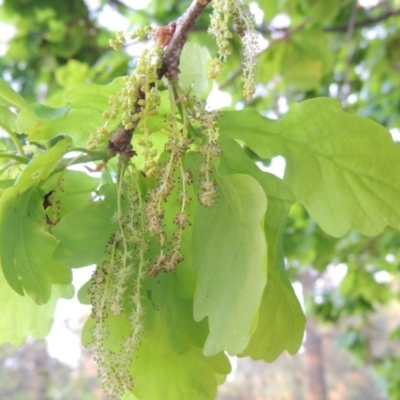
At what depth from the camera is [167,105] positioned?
578 millimetres

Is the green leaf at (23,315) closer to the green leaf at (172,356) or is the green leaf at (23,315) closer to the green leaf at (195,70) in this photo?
the green leaf at (172,356)

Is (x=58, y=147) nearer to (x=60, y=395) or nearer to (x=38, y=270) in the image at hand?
(x=38, y=270)

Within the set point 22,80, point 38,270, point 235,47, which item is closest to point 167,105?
point 38,270

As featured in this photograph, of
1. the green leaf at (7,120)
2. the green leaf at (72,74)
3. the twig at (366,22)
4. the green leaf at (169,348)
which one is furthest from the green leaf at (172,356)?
the twig at (366,22)

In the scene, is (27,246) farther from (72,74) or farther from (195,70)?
(72,74)

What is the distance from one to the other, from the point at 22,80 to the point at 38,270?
1.75m

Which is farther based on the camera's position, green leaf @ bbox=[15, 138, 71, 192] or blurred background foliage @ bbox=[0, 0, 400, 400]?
blurred background foliage @ bbox=[0, 0, 400, 400]

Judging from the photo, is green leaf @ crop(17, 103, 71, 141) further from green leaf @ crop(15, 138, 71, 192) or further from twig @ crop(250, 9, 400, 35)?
twig @ crop(250, 9, 400, 35)

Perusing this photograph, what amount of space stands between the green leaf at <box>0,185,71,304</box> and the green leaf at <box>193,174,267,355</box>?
0.14 metres

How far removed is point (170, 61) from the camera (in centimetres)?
56

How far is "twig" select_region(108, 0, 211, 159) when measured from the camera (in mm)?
556

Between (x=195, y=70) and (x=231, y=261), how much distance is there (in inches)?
7.8

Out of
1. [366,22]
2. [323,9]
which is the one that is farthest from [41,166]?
[366,22]

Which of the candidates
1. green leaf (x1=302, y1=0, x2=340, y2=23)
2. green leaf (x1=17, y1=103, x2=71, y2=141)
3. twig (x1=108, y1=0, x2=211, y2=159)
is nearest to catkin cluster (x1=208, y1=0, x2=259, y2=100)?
twig (x1=108, y1=0, x2=211, y2=159)
